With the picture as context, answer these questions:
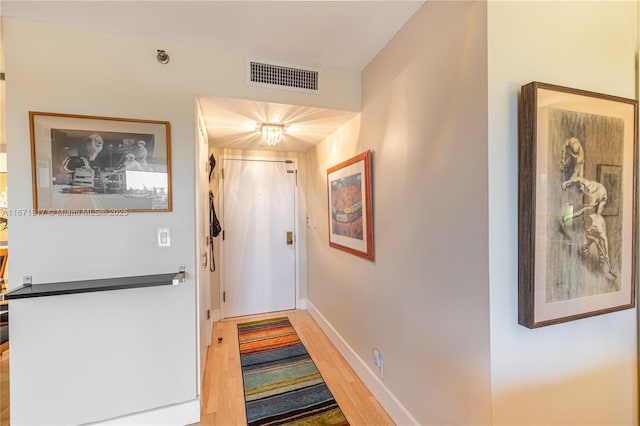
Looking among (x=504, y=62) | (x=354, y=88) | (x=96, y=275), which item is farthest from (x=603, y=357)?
(x=96, y=275)

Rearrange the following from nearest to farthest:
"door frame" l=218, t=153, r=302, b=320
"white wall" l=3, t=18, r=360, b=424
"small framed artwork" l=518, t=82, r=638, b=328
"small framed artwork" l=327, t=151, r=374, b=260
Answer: "small framed artwork" l=518, t=82, r=638, b=328, "white wall" l=3, t=18, r=360, b=424, "small framed artwork" l=327, t=151, r=374, b=260, "door frame" l=218, t=153, r=302, b=320

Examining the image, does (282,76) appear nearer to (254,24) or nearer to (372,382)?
(254,24)

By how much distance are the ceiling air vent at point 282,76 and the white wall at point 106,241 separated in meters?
0.08

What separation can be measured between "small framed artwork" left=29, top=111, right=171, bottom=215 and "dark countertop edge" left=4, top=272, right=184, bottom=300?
0.39m

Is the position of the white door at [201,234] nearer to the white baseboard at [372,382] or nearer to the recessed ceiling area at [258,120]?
the recessed ceiling area at [258,120]

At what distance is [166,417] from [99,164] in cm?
158

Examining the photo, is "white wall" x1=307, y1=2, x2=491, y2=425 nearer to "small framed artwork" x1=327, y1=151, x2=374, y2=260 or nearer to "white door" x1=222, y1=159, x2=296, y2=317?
"small framed artwork" x1=327, y1=151, x2=374, y2=260

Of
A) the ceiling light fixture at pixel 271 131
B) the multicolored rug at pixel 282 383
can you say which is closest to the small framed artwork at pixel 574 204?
the multicolored rug at pixel 282 383

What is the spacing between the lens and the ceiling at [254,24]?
1.33 metres

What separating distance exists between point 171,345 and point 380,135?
Result: 1.91 metres

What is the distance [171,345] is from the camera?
1.64 m

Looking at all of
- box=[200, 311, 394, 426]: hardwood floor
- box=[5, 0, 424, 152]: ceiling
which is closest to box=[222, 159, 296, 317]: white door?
box=[200, 311, 394, 426]: hardwood floor

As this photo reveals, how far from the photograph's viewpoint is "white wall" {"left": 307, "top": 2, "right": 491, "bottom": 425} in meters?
1.07

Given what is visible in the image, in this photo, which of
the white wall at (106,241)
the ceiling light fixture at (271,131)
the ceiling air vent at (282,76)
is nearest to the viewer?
the white wall at (106,241)
